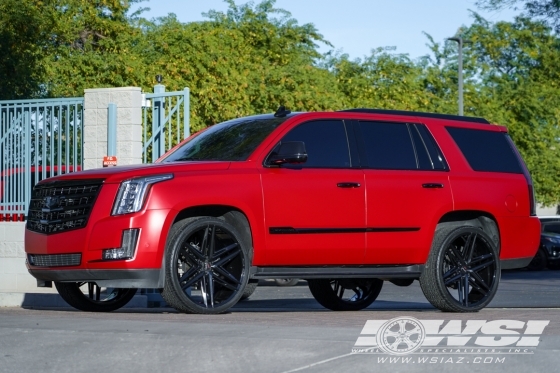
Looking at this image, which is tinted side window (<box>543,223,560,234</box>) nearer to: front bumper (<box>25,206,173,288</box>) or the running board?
the running board

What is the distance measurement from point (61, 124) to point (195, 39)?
21.7 metres

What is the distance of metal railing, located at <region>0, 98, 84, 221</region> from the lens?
666 inches

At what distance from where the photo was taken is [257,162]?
10.2 metres

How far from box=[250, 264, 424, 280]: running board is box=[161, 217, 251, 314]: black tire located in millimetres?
276

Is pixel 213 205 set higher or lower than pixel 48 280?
higher

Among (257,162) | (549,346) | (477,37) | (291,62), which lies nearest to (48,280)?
(257,162)

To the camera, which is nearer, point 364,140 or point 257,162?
point 257,162

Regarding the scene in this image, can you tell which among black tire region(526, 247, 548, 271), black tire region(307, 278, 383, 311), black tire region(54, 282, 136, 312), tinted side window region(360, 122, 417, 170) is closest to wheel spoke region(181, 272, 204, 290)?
black tire region(54, 282, 136, 312)

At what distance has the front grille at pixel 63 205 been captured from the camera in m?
9.91

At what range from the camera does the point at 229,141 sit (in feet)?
35.4

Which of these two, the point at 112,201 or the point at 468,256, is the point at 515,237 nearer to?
the point at 468,256

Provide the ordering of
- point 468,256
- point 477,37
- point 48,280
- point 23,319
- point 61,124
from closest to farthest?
point 23,319, point 48,280, point 468,256, point 61,124, point 477,37

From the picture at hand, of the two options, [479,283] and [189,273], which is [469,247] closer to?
[479,283]

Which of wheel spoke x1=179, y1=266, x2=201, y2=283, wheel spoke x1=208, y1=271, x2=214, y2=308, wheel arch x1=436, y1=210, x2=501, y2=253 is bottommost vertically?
wheel spoke x1=208, y1=271, x2=214, y2=308
